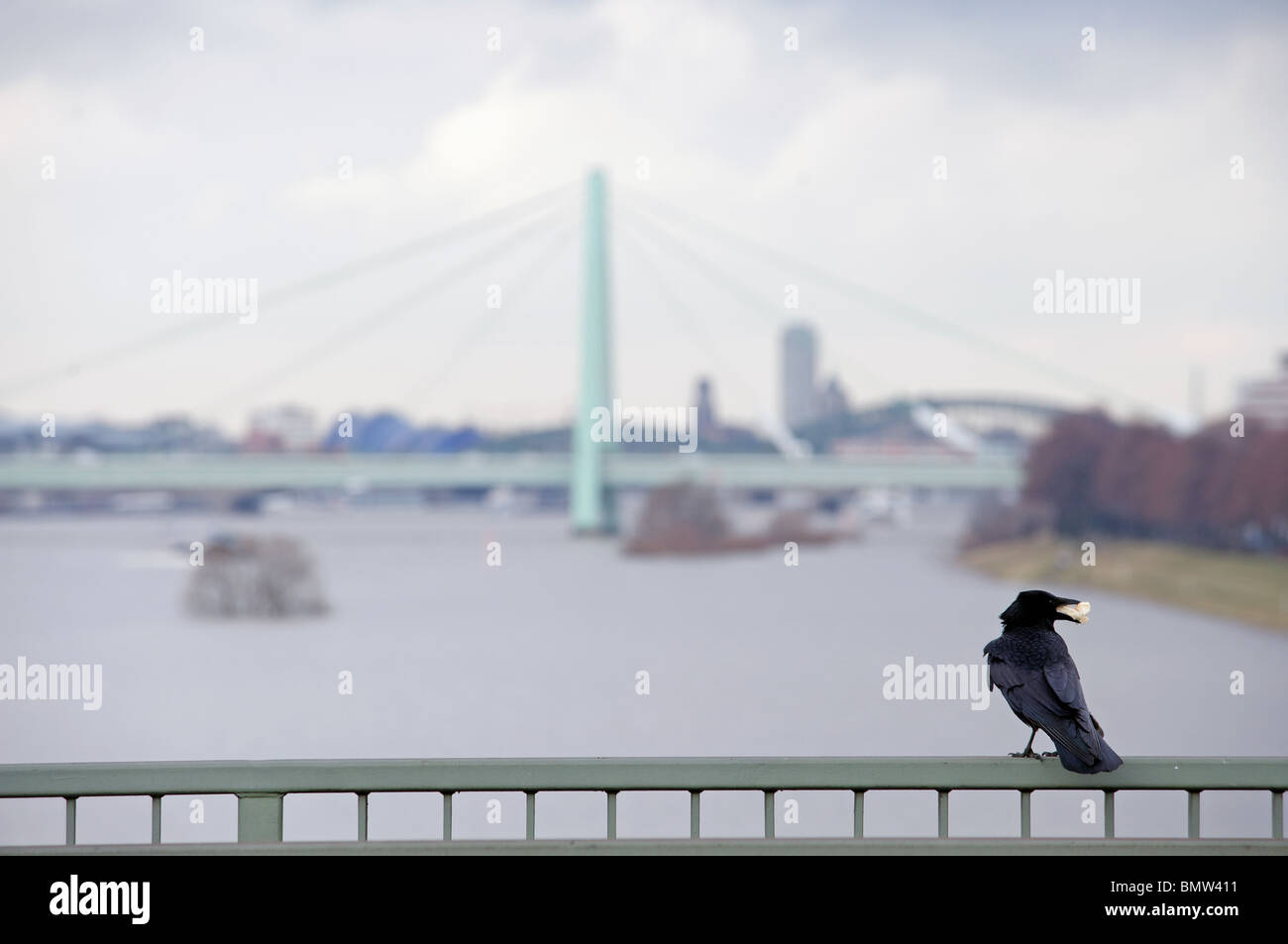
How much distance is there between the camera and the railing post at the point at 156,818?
1.81 metres

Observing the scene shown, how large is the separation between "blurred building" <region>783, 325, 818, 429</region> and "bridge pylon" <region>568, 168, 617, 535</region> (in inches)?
120

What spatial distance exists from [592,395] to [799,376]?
453 cm

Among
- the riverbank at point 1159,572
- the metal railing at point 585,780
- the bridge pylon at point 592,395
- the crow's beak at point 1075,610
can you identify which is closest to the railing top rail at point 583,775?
the metal railing at point 585,780

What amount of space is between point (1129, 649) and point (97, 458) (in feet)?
52.6

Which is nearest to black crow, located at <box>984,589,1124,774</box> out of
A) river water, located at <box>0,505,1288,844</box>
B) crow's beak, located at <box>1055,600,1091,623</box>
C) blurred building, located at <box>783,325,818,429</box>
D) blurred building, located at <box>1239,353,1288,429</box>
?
crow's beak, located at <box>1055,600,1091,623</box>

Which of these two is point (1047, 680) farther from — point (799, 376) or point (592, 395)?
point (799, 376)

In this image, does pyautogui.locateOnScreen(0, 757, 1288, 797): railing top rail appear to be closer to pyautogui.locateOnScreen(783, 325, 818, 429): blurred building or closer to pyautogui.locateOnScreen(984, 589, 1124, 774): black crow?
pyautogui.locateOnScreen(984, 589, 1124, 774): black crow

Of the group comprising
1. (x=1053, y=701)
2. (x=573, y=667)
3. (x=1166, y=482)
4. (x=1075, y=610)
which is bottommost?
(x=573, y=667)

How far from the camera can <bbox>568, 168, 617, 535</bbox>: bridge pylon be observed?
73.5ft

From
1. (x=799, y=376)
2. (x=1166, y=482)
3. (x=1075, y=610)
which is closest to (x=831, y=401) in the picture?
(x=799, y=376)

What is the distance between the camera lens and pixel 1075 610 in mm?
2025

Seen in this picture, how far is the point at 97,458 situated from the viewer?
2159 centimetres

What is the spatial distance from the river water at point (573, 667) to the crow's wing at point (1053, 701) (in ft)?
40.0
